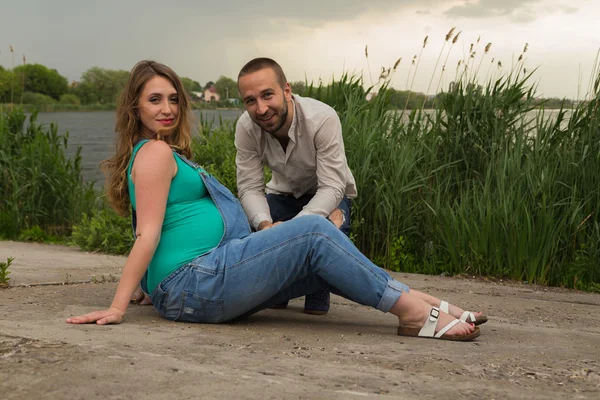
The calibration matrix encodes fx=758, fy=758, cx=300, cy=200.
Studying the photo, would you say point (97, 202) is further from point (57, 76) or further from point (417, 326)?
point (57, 76)

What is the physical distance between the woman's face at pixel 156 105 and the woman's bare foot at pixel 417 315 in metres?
1.30

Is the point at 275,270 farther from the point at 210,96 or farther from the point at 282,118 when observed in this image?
the point at 210,96

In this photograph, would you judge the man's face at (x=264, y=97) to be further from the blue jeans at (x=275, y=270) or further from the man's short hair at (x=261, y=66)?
the blue jeans at (x=275, y=270)

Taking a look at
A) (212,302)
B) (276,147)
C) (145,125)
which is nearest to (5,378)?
(212,302)

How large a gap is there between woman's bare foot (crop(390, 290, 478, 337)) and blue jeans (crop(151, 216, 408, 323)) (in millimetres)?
46

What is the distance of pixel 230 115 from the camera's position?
789 centimetres

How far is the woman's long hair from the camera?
3439 mm

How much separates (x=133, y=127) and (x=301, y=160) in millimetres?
1142

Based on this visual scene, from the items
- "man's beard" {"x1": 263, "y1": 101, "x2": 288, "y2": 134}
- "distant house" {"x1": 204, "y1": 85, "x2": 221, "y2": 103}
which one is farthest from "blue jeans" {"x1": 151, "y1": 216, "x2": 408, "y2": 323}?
"distant house" {"x1": 204, "y1": 85, "x2": 221, "y2": 103}

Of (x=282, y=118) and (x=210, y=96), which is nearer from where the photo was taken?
(x=282, y=118)

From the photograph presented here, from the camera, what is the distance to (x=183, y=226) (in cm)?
336

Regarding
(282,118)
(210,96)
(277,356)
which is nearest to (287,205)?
(282,118)

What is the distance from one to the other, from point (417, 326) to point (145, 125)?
1.54 m

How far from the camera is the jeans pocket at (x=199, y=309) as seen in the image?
3316mm
